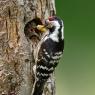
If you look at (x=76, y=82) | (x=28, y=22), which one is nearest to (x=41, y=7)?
(x=28, y=22)

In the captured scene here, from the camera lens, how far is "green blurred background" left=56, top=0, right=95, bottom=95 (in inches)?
385

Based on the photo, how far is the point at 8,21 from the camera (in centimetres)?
712

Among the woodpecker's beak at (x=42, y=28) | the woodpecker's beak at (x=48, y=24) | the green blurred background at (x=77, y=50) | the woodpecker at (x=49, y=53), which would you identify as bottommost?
the green blurred background at (x=77, y=50)

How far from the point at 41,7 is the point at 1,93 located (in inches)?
34.6

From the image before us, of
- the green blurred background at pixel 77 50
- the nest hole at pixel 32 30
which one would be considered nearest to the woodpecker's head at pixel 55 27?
the nest hole at pixel 32 30

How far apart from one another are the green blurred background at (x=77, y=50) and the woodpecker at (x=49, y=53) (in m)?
2.38

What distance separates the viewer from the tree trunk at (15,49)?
23.4ft

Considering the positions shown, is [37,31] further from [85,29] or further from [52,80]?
[85,29]

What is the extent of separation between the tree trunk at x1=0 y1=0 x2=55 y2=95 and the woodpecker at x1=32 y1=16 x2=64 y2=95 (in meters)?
0.12

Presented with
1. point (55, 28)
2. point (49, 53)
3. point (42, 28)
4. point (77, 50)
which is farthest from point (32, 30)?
point (77, 50)

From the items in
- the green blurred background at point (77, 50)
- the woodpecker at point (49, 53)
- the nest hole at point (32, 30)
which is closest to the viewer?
the woodpecker at point (49, 53)

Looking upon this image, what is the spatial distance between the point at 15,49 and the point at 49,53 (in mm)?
303

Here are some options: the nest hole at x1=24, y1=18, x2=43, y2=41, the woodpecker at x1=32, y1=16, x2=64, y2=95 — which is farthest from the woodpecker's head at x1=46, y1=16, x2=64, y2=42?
the nest hole at x1=24, y1=18, x2=43, y2=41

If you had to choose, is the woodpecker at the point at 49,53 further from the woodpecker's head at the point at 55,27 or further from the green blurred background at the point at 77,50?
the green blurred background at the point at 77,50
